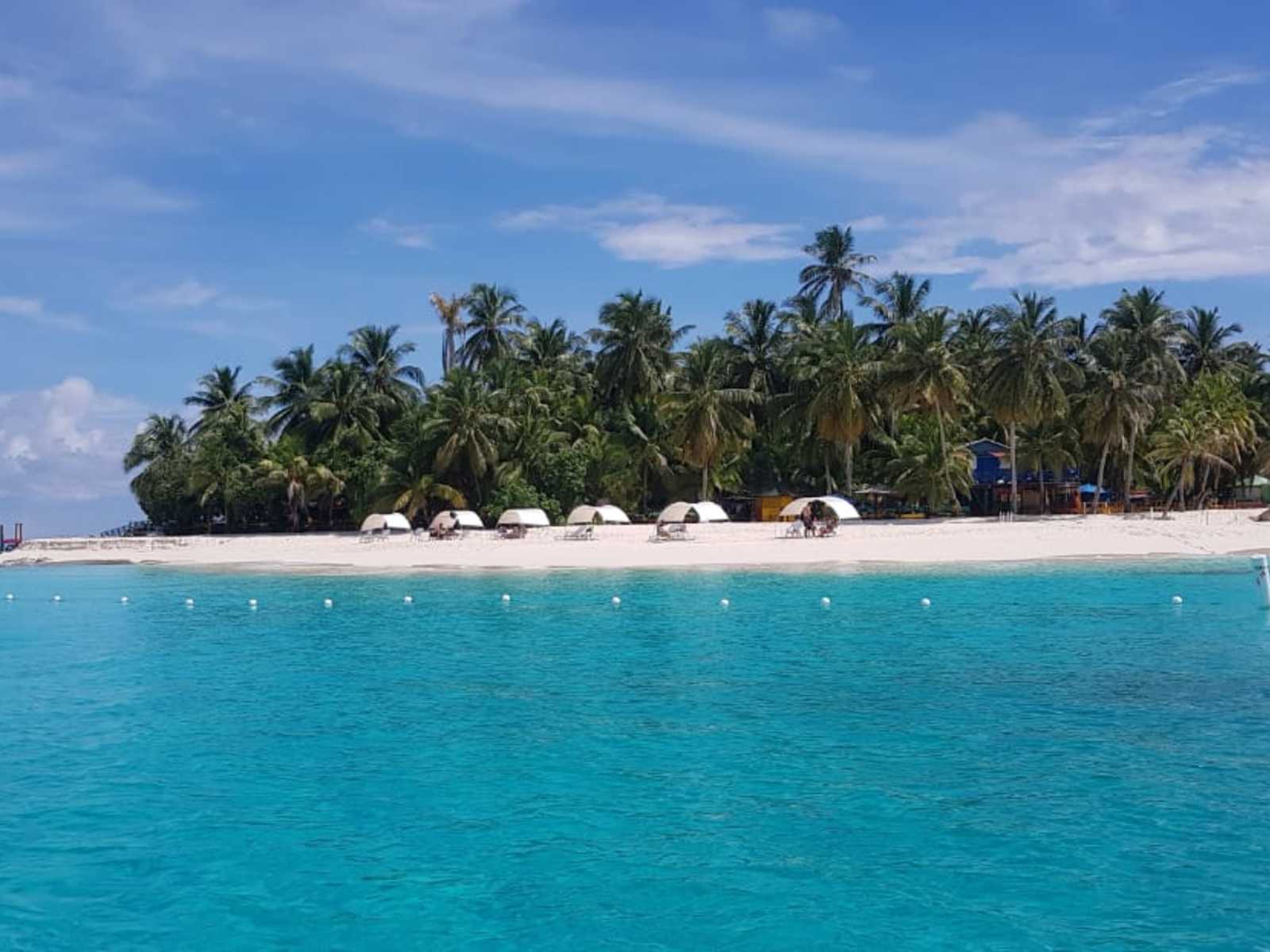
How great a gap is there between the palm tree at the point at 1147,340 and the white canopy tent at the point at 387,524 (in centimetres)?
3619

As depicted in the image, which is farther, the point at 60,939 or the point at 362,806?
the point at 362,806

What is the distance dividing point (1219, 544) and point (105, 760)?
3934 centimetres

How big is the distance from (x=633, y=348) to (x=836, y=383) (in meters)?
12.4

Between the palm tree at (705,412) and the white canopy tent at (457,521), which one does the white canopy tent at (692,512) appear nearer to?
the palm tree at (705,412)

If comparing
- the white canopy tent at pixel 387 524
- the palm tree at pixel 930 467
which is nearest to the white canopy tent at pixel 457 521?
the white canopy tent at pixel 387 524

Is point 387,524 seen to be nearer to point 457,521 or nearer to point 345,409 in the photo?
point 457,521

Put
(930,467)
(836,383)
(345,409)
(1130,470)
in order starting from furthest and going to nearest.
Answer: (345,409)
(1130,470)
(836,383)
(930,467)

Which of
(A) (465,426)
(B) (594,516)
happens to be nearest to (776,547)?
(B) (594,516)

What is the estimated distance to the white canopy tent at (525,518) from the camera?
50.5 meters

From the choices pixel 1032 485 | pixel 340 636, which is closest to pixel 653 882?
pixel 340 636

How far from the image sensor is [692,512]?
52.9 meters

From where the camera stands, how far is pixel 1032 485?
6650cm

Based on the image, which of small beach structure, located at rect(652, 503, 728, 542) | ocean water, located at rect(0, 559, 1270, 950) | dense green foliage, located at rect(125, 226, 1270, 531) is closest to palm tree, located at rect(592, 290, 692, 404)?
dense green foliage, located at rect(125, 226, 1270, 531)

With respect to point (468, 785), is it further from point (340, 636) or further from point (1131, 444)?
point (1131, 444)
